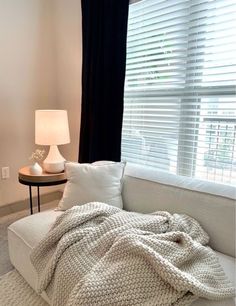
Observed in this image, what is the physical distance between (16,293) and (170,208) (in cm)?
106

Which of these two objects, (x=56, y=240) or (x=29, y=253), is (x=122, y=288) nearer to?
(x=56, y=240)

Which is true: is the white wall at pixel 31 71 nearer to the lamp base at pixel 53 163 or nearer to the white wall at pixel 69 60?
the white wall at pixel 69 60

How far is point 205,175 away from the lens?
196 centimetres

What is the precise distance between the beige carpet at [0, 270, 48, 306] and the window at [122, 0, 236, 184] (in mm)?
1339

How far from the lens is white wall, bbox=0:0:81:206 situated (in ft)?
8.07

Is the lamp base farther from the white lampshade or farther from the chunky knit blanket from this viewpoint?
the chunky knit blanket

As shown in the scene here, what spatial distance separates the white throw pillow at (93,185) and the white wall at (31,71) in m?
1.10

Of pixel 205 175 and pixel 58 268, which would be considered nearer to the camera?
pixel 58 268

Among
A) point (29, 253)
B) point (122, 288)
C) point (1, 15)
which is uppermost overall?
point (1, 15)

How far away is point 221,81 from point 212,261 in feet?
4.04

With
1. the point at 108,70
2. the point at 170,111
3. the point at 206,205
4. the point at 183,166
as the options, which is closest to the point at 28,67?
the point at 108,70

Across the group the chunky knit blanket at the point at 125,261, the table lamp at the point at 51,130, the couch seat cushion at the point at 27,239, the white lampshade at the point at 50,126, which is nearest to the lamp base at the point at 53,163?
the table lamp at the point at 51,130

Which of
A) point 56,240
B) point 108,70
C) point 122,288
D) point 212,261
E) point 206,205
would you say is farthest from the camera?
point 108,70

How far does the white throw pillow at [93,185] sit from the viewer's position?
1678 millimetres
